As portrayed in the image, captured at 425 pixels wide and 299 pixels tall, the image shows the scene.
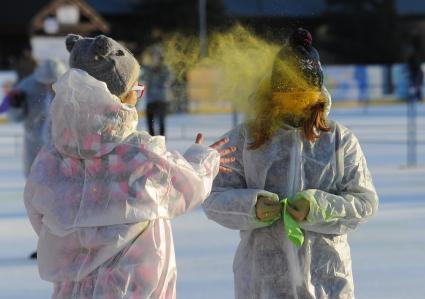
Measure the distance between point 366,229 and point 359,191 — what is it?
4661 millimetres

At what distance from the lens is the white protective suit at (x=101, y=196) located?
2.94m

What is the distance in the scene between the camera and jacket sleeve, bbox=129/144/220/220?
2947 millimetres

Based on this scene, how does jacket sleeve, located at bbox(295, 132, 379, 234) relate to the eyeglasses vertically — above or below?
below

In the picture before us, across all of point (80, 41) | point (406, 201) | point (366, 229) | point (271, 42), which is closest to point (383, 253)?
point (366, 229)

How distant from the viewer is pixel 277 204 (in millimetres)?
3498

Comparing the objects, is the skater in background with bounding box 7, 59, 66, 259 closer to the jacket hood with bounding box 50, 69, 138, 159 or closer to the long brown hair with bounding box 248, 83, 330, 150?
the long brown hair with bounding box 248, 83, 330, 150

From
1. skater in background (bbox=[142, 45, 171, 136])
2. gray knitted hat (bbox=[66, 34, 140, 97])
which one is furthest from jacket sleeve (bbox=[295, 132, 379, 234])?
skater in background (bbox=[142, 45, 171, 136])

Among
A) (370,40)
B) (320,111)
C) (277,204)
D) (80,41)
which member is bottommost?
(370,40)

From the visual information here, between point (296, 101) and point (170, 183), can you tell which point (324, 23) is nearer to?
point (296, 101)

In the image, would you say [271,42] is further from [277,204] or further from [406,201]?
[406,201]

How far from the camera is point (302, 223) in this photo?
350 centimetres

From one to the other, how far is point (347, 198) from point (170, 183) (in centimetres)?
78

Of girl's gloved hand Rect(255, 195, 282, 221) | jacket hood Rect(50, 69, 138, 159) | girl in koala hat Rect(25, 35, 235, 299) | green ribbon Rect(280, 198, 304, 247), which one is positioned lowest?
green ribbon Rect(280, 198, 304, 247)

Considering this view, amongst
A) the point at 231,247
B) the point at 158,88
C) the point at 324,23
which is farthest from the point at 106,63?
the point at 324,23
